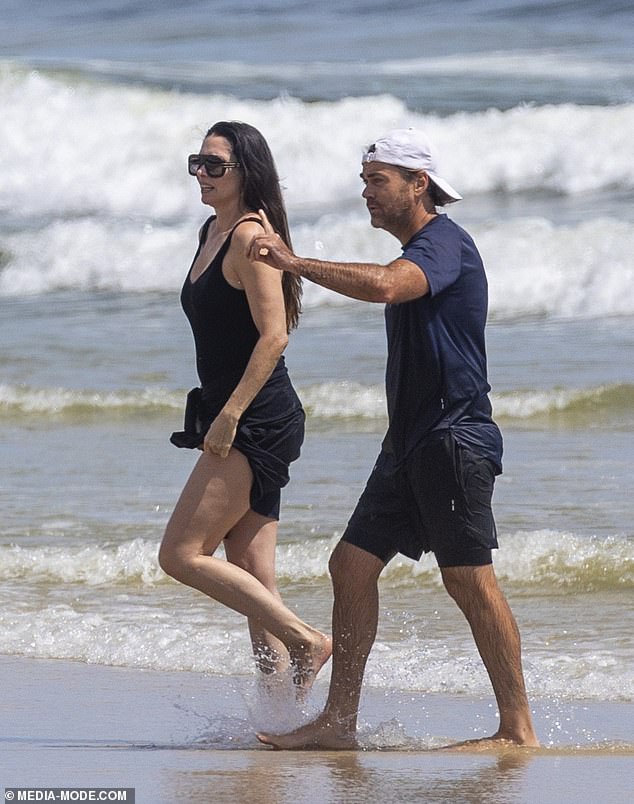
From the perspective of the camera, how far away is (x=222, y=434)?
4.32 metres

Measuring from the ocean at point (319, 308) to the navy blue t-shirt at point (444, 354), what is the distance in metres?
0.98

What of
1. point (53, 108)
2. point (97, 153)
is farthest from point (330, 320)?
point (53, 108)

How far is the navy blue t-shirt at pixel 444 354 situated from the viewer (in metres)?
4.05

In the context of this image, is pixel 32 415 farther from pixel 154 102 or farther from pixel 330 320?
pixel 154 102

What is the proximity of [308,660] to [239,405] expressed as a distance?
0.77 m

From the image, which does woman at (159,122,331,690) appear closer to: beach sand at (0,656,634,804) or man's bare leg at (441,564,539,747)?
beach sand at (0,656,634,804)

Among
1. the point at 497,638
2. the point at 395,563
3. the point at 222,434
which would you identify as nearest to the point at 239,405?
the point at 222,434

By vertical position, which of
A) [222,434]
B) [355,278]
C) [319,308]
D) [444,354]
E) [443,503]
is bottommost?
[319,308]

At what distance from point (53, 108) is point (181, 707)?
16.9 metres

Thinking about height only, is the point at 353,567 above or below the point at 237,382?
below

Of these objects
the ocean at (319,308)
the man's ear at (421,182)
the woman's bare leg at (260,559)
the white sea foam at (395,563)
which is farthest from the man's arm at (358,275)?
the white sea foam at (395,563)

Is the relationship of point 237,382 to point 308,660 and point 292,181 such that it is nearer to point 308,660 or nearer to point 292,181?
point 308,660

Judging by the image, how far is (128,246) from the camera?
16.8 m

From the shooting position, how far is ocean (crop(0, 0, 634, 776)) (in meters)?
6.10
